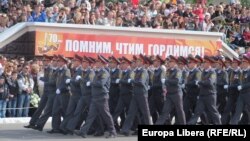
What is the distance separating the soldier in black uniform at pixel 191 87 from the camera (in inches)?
730

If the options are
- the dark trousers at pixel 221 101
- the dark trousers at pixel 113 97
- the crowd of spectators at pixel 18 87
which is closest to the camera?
the dark trousers at pixel 113 97

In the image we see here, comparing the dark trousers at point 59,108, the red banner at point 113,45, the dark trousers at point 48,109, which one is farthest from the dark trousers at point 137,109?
the red banner at point 113,45

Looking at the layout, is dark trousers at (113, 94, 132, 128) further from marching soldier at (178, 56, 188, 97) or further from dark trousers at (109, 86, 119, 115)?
marching soldier at (178, 56, 188, 97)

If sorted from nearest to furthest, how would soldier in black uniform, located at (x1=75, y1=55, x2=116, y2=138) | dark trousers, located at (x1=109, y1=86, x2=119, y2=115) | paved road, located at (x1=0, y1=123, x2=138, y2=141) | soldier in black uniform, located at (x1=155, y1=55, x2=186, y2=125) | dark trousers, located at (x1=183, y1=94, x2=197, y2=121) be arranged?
paved road, located at (x1=0, y1=123, x2=138, y2=141)
soldier in black uniform, located at (x1=75, y1=55, x2=116, y2=138)
soldier in black uniform, located at (x1=155, y1=55, x2=186, y2=125)
dark trousers, located at (x1=109, y1=86, x2=119, y2=115)
dark trousers, located at (x1=183, y1=94, x2=197, y2=121)

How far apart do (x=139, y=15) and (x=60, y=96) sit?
904 cm

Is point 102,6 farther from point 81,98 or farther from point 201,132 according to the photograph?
point 201,132

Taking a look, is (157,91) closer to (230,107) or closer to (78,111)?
(230,107)

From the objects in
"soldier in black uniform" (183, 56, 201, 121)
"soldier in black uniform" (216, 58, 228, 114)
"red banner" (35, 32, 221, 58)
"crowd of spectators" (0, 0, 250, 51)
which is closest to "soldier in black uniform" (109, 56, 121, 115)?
"soldier in black uniform" (183, 56, 201, 121)

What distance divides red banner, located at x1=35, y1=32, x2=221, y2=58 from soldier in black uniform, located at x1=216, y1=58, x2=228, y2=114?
593 cm

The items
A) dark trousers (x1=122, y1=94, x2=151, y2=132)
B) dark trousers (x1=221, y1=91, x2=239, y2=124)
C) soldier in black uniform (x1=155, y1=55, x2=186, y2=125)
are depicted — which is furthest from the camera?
dark trousers (x1=221, y1=91, x2=239, y2=124)

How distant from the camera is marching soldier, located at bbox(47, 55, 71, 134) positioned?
18.1 meters

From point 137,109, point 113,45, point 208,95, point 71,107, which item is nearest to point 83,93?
point 71,107

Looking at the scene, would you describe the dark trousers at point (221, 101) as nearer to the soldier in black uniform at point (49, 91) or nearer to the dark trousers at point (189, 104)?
the dark trousers at point (189, 104)

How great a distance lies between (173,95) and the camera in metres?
18.1
